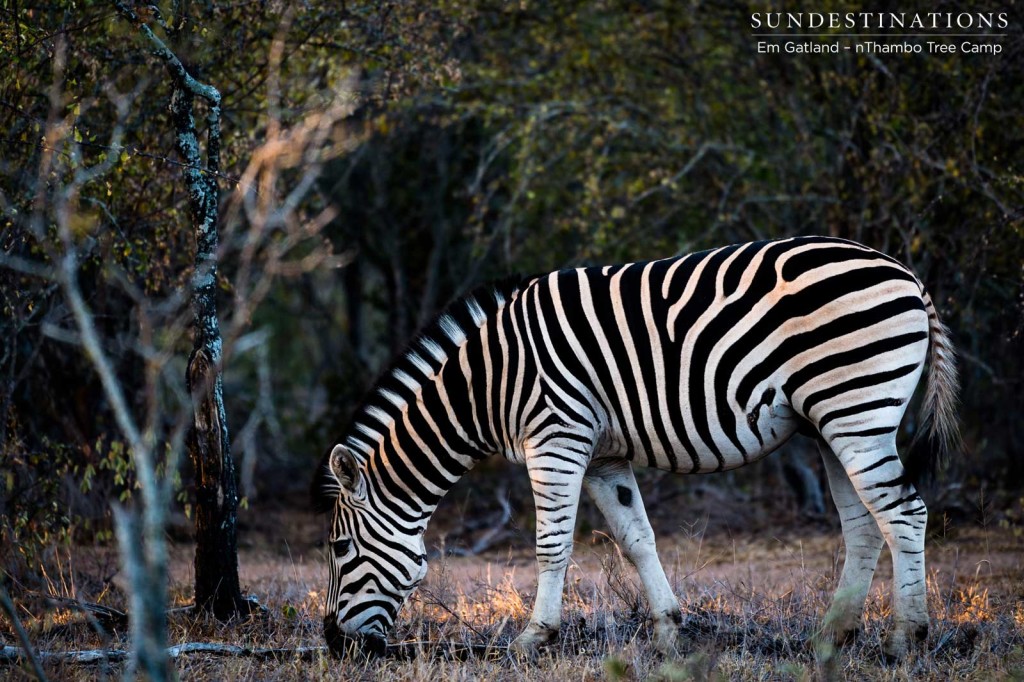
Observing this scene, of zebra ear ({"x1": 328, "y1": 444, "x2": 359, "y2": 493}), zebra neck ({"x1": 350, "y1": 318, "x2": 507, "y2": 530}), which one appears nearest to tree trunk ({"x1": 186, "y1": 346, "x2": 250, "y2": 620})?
zebra ear ({"x1": 328, "y1": 444, "x2": 359, "y2": 493})

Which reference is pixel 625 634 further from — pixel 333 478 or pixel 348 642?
pixel 333 478

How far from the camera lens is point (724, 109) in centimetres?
1059

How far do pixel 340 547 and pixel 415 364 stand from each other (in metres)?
1.07

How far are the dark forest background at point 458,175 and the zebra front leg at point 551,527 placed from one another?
1.82m

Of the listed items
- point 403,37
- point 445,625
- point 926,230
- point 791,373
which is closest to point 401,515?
point 445,625

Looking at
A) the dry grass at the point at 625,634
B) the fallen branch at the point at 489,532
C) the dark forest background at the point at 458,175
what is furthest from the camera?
the fallen branch at the point at 489,532

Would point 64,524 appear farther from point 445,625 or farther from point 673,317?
point 673,317

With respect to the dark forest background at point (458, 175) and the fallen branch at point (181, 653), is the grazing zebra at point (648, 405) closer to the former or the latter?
the fallen branch at point (181, 653)

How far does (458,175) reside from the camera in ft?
42.0

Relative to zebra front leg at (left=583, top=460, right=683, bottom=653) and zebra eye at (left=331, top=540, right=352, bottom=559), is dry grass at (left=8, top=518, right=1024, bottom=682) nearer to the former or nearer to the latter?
zebra front leg at (left=583, top=460, right=683, bottom=653)

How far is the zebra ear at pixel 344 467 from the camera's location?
5.22 m

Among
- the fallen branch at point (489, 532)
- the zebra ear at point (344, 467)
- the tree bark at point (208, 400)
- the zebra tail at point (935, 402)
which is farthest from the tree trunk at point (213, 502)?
the zebra tail at point (935, 402)

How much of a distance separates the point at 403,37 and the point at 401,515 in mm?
3773

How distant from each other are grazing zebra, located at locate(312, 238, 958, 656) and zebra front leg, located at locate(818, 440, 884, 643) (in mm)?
10
